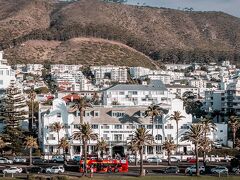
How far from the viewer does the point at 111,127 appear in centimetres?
9806

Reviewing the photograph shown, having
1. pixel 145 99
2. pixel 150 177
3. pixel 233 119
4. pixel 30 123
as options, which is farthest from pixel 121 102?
pixel 150 177

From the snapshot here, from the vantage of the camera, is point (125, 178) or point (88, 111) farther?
point (88, 111)

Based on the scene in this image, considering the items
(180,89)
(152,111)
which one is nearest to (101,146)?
(152,111)

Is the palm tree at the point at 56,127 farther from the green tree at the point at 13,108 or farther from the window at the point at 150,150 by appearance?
the window at the point at 150,150

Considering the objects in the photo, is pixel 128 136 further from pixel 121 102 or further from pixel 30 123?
pixel 121 102

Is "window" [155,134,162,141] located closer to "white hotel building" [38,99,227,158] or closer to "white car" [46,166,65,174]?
"white hotel building" [38,99,227,158]

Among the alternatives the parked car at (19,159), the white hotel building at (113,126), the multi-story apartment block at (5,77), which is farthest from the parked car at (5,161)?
the multi-story apartment block at (5,77)

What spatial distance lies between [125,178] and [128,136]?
28.9 meters

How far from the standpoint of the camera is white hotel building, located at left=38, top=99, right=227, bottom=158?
96750 millimetres

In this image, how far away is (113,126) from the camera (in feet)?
322

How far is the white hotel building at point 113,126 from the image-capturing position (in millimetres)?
96750

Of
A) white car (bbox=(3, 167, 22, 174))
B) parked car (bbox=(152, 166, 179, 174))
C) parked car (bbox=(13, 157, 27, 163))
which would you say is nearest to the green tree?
parked car (bbox=(13, 157, 27, 163))

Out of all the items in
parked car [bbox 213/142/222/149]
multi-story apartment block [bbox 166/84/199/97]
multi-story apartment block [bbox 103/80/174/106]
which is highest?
multi-story apartment block [bbox 166/84/199/97]

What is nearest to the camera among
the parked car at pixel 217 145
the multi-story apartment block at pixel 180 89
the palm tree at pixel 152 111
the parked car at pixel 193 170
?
the parked car at pixel 193 170
